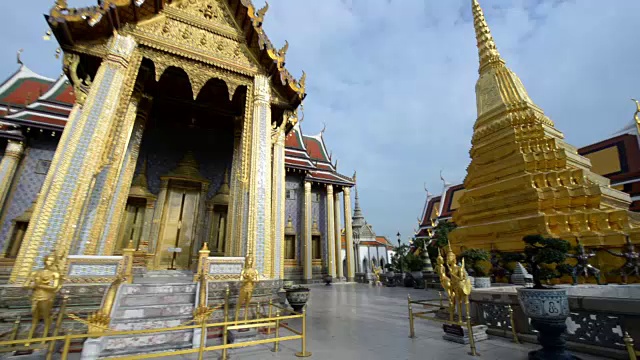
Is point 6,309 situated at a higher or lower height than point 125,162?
lower

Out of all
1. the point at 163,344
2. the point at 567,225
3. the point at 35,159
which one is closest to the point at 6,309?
the point at 163,344

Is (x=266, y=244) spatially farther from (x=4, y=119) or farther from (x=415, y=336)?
(x=4, y=119)

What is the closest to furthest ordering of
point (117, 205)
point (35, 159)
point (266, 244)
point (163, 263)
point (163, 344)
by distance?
point (163, 344)
point (266, 244)
point (117, 205)
point (163, 263)
point (35, 159)

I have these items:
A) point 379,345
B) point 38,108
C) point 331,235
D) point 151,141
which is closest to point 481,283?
point 379,345

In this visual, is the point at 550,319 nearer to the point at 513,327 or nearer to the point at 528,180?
the point at 513,327

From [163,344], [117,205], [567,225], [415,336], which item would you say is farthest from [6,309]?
[567,225]

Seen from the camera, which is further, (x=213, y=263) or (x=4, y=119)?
(x=4, y=119)

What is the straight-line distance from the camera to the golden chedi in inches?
307

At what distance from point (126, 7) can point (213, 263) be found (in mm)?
6546

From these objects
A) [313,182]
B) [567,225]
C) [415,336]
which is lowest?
[415,336]

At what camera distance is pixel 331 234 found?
52.3 ft

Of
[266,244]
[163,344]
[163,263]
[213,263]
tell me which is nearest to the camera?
[163,344]

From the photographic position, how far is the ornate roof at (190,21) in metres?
6.07

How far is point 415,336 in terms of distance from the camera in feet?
14.4
